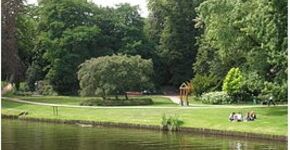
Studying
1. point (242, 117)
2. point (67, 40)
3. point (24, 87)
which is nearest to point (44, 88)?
point (24, 87)

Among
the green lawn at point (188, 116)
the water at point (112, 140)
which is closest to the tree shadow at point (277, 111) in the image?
the green lawn at point (188, 116)

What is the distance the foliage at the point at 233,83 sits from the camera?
1907 inches

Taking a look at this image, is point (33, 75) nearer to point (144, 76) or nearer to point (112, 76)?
point (112, 76)

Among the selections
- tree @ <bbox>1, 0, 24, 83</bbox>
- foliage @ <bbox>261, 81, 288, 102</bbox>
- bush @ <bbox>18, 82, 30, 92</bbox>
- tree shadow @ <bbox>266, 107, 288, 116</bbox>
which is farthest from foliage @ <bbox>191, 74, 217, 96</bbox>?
foliage @ <bbox>261, 81, 288, 102</bbox>

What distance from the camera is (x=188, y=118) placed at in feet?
115

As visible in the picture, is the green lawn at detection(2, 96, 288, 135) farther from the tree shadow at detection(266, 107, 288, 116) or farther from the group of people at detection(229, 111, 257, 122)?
the group of people at detection(229, 111, 257, 122)

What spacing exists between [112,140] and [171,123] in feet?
22.0

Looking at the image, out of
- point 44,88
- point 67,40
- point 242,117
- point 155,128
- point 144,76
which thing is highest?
point 67,40

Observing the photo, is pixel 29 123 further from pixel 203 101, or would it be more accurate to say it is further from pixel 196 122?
pixel 203 101

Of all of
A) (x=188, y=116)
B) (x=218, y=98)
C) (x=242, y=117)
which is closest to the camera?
(x=242, y=117)

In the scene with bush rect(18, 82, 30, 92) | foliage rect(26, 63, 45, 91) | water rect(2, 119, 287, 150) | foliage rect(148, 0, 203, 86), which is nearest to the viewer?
water rect(2, 119, 287, 150)

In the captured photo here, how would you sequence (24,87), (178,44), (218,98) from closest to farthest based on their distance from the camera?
(218,98) < (24,87) < (178,44)

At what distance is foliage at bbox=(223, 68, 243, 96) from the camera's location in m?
48.4

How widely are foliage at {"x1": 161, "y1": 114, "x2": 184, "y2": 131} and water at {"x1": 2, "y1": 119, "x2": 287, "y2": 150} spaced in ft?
4.36
